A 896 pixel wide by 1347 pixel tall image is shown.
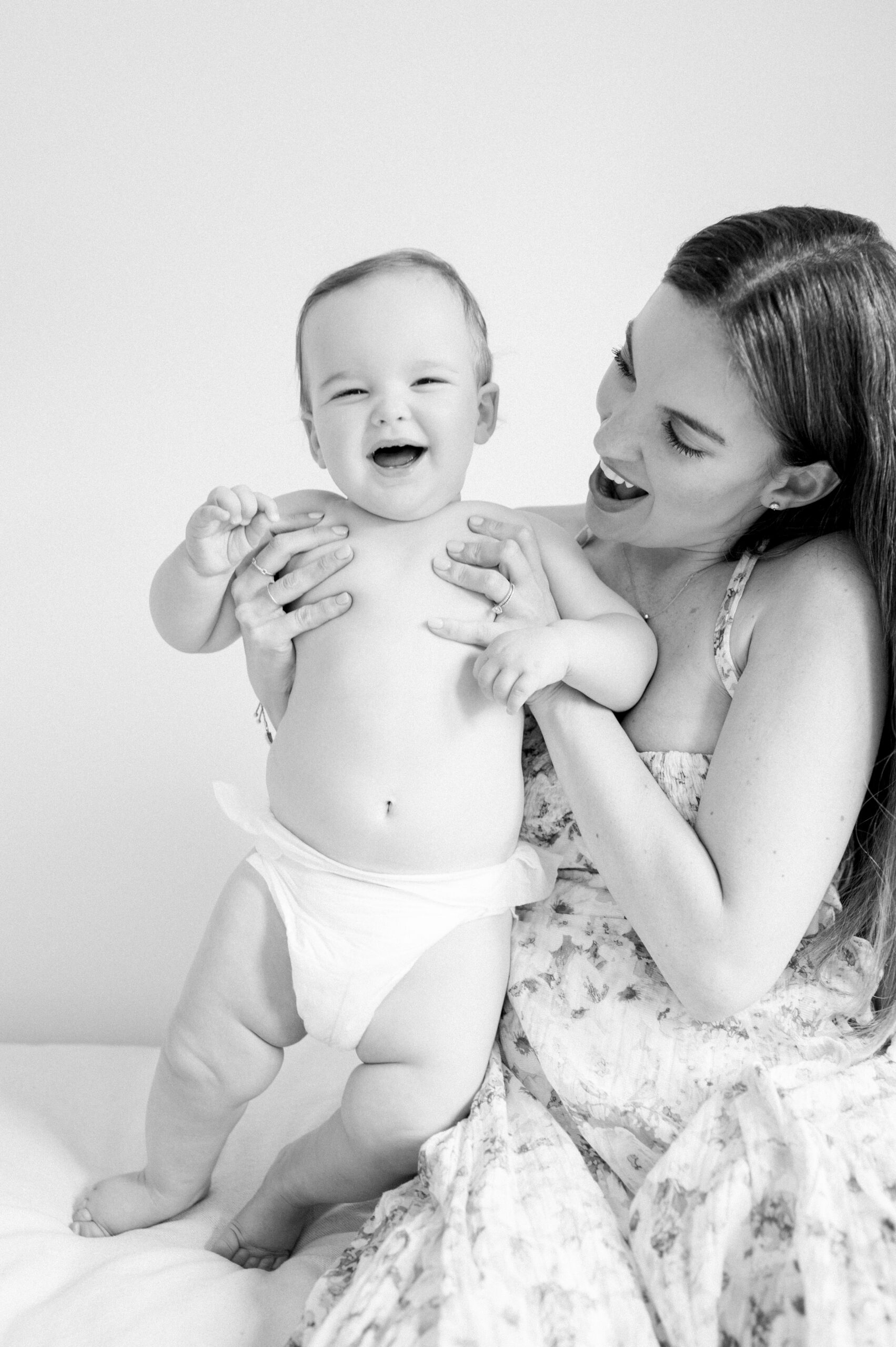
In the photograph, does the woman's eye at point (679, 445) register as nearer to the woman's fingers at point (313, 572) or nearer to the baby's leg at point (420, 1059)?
the woman's fingers at point (313, 572)

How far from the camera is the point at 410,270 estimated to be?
1.38m

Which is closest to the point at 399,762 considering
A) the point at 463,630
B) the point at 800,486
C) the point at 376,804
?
the point at 376,804

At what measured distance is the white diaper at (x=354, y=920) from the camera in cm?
128

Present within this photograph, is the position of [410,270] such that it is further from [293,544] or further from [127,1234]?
[127,1234]

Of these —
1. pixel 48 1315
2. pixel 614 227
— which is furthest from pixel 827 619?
pixel 614 227

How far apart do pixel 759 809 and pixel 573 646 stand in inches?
9.5

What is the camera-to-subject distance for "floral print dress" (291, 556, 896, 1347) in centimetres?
103

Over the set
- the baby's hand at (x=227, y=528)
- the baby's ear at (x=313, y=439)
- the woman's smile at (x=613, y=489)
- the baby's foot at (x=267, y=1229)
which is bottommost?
the baby's foot at (x=267, y=1229)

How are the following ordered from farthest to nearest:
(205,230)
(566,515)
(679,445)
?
(205,230)
(566,515)
(679,445)

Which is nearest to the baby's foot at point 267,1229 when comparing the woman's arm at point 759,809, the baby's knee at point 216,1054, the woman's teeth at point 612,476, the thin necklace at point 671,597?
the baby's knee at point 216,1054

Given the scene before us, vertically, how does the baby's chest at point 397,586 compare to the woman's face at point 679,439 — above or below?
below

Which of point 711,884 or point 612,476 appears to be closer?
point 711,884

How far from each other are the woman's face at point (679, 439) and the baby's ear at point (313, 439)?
0.31 metres

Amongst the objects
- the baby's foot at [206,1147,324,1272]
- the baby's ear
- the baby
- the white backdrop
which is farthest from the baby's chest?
the white backdrop
